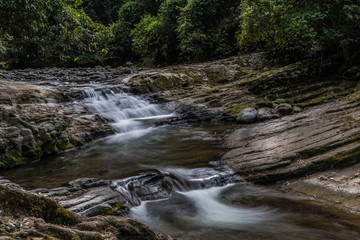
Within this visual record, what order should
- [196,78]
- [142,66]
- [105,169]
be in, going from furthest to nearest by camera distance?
[142,66] → [196,78] → [105,169]

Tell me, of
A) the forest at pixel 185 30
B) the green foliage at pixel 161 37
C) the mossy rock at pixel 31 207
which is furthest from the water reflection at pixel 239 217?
the green foliage at pixel 161 37

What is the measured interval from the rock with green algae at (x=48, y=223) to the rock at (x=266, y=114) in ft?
26.4

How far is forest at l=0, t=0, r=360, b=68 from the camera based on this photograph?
698cm

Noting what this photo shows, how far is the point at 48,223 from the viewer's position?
1.81m

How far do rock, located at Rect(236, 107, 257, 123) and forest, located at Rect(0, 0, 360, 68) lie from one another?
3863mm

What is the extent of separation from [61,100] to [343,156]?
10.3 m

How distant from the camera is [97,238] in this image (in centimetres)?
189

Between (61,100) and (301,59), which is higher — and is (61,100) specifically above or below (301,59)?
below

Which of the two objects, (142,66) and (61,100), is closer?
(61,100)

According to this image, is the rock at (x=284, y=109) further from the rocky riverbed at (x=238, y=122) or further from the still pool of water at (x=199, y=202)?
the still pool of water at (x=199, y=202)

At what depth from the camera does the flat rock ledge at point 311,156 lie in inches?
178

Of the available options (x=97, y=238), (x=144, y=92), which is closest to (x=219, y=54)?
(x=144, y=92)

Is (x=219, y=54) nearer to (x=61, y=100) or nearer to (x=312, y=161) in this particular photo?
(x=61, y=100)

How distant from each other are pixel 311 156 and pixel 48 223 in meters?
5.15
